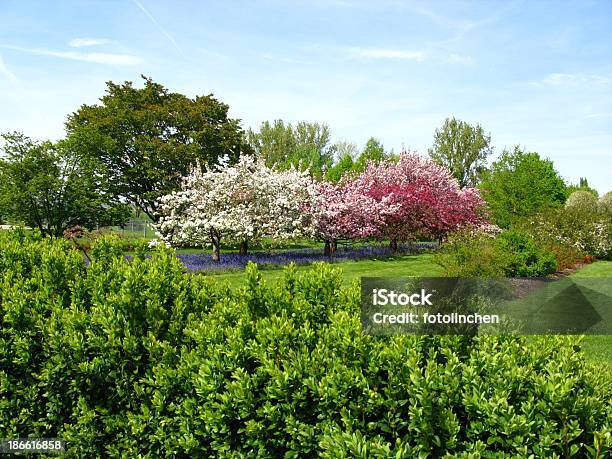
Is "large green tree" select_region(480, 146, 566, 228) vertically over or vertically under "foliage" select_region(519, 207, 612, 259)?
over

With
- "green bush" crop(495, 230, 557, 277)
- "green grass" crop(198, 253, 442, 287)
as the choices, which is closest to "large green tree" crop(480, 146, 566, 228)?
"green grass" crop(198, 253, 442, 287)

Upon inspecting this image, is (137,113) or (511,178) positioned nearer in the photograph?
(511,178)

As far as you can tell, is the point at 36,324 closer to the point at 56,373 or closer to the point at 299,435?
the point at 56,373

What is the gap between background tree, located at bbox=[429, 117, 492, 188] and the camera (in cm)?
6103

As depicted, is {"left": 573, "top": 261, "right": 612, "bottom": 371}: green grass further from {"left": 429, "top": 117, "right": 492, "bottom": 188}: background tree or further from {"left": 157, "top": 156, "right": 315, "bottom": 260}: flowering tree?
{"left": 429, "top": 117, "right": 492, "bottom": 188}: background tree

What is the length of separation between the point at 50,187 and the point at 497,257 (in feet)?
66.2

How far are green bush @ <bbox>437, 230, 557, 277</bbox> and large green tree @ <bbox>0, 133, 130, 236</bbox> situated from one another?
17825 millimetres

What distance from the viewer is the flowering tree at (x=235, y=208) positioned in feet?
62.3

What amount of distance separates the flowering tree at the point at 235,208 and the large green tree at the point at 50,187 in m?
5.94

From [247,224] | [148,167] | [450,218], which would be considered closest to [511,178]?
[450,218]

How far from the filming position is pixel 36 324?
13.6ft

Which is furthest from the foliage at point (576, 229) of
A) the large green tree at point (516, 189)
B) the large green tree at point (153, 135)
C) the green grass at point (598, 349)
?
the large green tree at point (153, 135)

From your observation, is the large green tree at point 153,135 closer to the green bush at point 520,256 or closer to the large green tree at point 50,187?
the large green tree at point 50,187

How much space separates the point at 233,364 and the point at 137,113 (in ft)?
115
